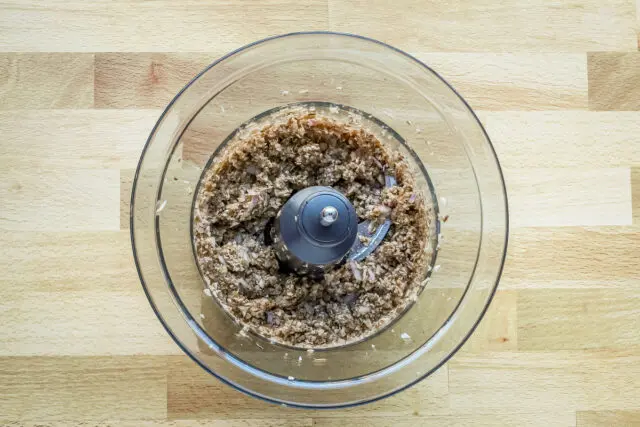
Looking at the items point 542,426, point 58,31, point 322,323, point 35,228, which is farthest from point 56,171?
point 542,426

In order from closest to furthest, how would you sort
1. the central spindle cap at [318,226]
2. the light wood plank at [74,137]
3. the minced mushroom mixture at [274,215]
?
the central spindle cap at [318,226], the minced mushroom mixture at [274,215], the light wood plank at [74,137]

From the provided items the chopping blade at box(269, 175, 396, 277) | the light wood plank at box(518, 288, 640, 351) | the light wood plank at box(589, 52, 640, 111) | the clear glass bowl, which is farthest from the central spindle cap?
the light wood plank at box(589, 52, 640, 111)

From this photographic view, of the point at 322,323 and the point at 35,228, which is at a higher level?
the point at 35,228

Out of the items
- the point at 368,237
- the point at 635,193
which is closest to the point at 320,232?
the point at 368,237

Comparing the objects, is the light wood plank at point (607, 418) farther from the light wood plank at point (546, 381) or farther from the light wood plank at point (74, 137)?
the light wood plank at point (74, 137)

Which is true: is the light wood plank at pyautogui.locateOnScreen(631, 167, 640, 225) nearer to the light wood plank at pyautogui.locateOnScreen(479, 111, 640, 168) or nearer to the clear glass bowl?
the light wood plank at pyautogui.locateOnScreen(479, 111, 640, 168)

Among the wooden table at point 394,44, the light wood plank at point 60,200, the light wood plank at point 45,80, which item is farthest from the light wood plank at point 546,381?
the light wood plank at point 45,80

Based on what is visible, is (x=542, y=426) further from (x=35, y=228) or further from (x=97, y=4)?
(x=97, y=4)
